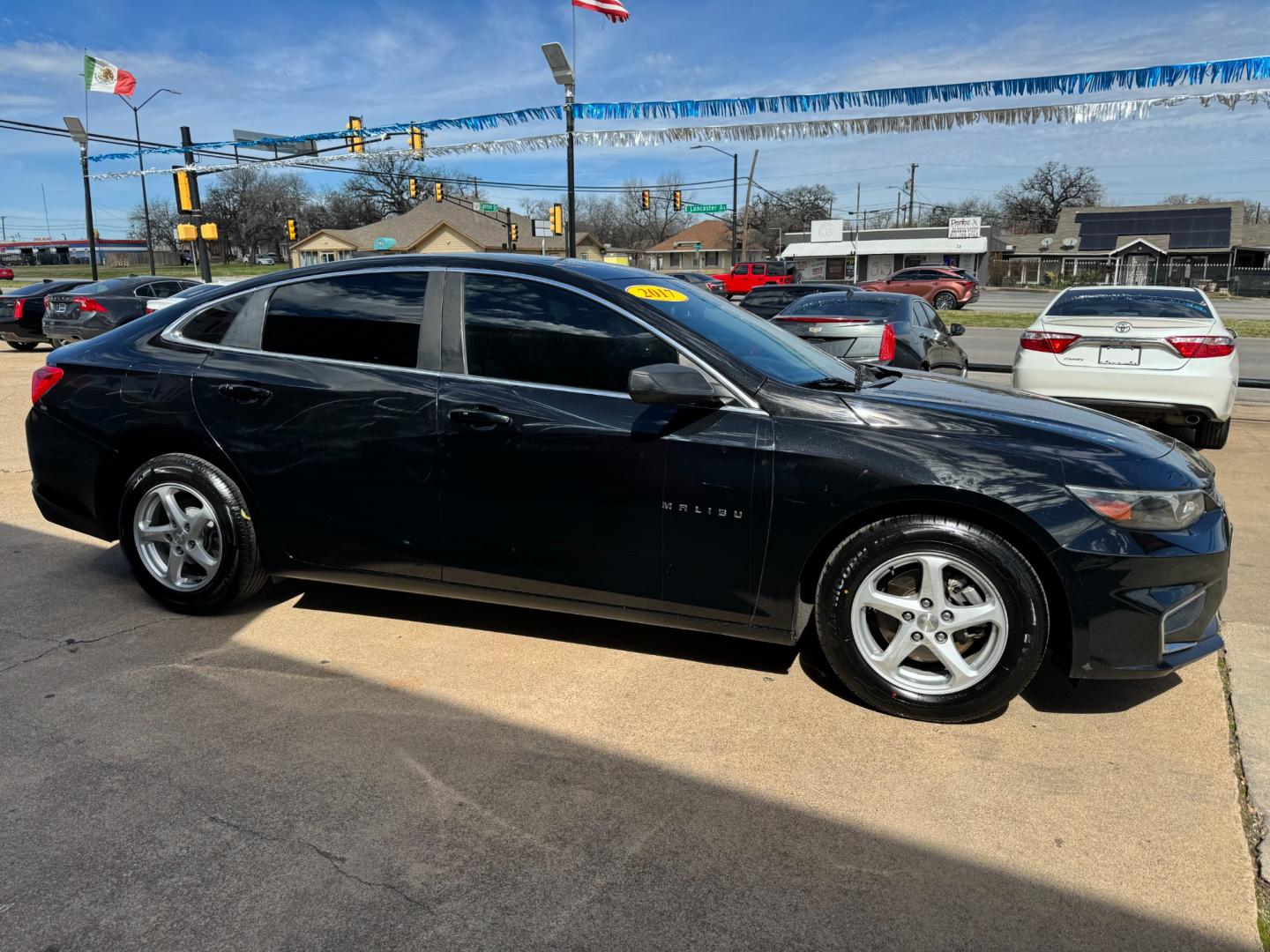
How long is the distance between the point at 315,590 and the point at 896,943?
3407mm

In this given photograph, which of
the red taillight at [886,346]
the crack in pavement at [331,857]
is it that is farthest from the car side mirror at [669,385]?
the red taillight at [886,346]

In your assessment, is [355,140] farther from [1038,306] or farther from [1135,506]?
[1038,306]

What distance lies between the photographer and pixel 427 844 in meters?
2.57

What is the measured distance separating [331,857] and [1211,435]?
8226 mm

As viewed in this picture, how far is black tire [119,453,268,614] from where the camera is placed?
4023 mm

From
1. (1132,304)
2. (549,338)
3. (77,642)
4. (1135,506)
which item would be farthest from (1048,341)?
(77,642)

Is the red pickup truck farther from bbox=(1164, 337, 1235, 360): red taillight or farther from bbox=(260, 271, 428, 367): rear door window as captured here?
bbox=(260, 271, 428, 367): rear door window

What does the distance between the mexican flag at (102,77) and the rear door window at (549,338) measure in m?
27.0

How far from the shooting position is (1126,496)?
10.00 ft

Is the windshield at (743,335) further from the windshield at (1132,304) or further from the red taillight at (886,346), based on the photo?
the windshield at (1132,304)

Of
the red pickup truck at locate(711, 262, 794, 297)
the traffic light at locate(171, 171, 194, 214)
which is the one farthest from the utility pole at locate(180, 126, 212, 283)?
the red pickup truck at locate(711, 262, 794, 297)

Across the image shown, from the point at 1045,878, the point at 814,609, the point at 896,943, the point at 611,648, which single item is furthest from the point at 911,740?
the point at 611,648

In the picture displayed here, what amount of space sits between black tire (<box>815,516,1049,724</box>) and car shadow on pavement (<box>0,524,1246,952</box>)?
166mm

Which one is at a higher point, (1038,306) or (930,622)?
(1038,306)
